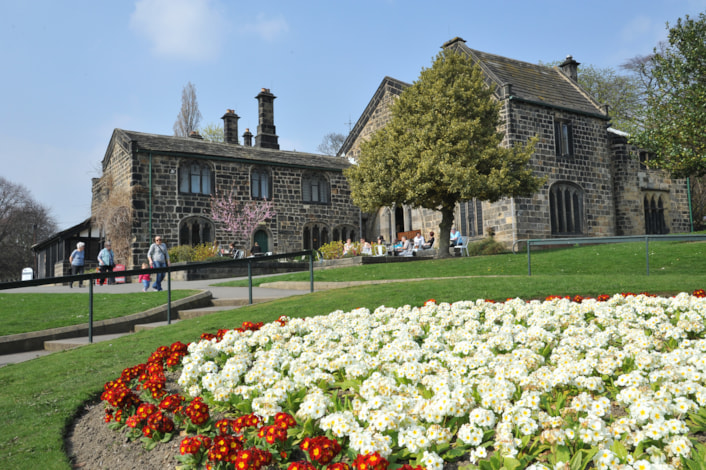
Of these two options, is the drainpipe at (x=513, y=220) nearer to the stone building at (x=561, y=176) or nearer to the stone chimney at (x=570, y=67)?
the stone building at (x=561, y=176)

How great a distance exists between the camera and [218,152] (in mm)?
30234

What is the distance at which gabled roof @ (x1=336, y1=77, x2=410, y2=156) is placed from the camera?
31.8m

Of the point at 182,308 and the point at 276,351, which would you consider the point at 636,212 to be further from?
the point at 276,351

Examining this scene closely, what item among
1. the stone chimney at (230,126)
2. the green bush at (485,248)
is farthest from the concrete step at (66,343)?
the stone chimney at (230,126)

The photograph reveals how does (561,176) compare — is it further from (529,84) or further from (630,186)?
(630,186)

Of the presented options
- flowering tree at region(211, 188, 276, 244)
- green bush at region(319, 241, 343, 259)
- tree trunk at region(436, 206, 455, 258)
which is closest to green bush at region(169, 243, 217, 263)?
flowering tree at region(211, 188, 276, 244)

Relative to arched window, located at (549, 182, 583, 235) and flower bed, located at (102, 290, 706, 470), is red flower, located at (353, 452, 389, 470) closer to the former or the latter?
flower bed, located at (102, 290, 706, 470)

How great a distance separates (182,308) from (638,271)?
11.8m

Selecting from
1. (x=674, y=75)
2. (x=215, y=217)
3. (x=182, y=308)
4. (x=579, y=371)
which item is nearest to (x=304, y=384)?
(x=579, y=371)

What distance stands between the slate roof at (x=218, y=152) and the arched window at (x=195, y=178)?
625mm

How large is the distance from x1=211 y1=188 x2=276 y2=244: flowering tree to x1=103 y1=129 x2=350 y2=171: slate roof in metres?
2.14

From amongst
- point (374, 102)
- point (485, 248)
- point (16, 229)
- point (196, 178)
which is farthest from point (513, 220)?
point (16, 229)

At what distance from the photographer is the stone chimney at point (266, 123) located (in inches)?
1384

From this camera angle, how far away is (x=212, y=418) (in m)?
4.48
